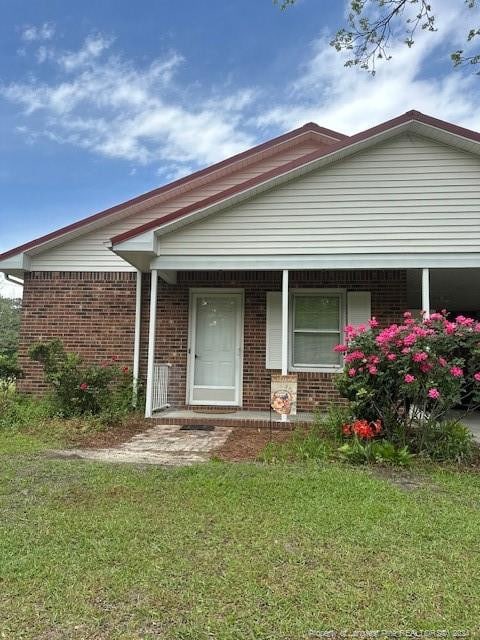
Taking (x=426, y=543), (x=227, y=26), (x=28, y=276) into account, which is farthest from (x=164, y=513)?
(x=227, y=26)

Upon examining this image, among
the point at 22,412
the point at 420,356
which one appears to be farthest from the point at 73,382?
the point at 420,356

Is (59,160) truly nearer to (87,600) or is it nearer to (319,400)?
(319,400)

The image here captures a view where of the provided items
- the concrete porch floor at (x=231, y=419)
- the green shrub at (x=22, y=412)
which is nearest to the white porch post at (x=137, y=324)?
the concrete porch floor at (x=231, y=419)

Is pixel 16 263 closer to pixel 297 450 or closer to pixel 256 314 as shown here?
pixel 256 314

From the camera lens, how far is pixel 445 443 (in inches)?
224

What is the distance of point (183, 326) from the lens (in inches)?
370

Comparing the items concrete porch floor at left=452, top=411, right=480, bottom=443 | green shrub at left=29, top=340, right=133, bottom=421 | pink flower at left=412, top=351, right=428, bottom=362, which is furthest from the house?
pink flower at left=412, top=351, right=428, bottom=362

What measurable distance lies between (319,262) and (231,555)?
18.7 feet

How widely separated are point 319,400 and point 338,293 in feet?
6.84

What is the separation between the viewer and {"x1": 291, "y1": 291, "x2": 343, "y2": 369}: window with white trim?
29.8 feet

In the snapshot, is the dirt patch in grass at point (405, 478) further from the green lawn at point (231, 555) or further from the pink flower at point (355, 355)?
the pink flower at point (355, 355)

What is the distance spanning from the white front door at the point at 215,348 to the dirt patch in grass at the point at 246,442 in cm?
167

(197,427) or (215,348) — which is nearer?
(197,427)

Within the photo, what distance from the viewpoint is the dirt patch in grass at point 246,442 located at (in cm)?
572
